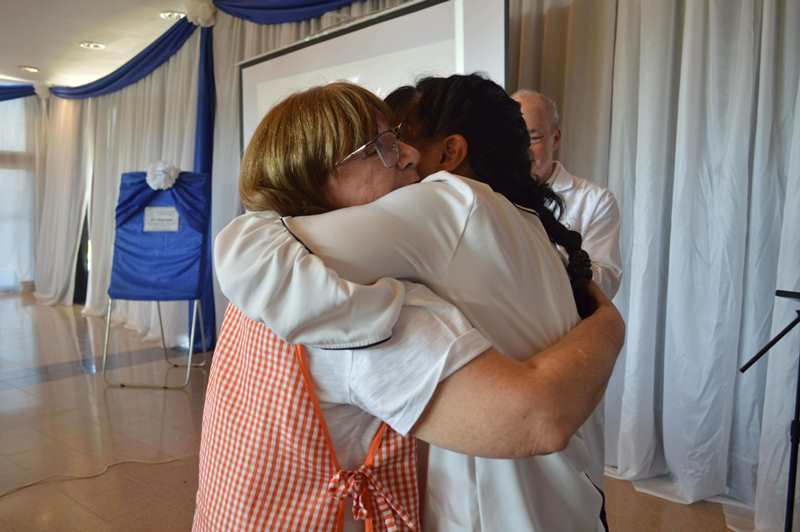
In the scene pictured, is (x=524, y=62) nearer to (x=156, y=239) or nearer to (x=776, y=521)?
(x=776, y=521)

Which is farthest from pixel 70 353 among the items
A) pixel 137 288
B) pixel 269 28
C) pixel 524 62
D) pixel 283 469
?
pixel 283 469

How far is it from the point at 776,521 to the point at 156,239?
389 centimetres

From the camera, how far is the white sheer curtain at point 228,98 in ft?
14.2

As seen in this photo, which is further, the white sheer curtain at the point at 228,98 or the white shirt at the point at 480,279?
the white sheer curtain at the point at 228,98

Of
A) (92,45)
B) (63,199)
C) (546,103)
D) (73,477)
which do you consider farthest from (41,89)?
(546,103)

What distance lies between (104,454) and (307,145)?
2714 mm

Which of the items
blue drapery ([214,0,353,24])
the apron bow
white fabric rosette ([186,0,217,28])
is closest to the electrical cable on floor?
the apron bow

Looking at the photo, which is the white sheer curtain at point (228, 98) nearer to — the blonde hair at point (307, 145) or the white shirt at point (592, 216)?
the white shirt at point (592, 216)

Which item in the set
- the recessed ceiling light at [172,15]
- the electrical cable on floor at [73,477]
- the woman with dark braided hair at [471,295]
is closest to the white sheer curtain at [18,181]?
the recessed ceiling light at [172,15]

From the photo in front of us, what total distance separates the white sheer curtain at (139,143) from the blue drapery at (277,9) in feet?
2.82

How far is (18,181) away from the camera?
26.7 ft

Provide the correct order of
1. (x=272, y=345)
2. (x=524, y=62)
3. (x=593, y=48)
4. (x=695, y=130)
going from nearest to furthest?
(x=272, y=345), (x=695, y=130), (x=593, y=48), (x=524, y=62)

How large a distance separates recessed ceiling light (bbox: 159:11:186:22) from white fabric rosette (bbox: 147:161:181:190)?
1.71m

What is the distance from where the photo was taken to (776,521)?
6.83 feet
